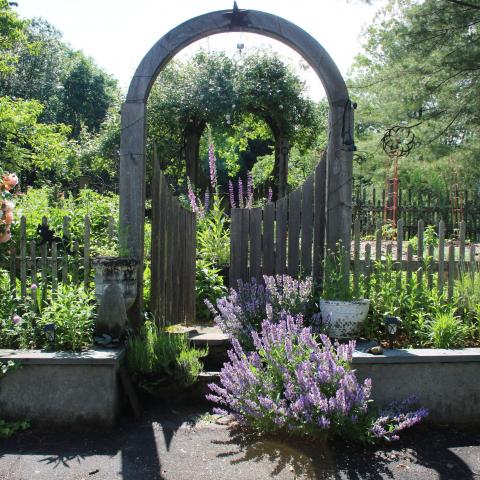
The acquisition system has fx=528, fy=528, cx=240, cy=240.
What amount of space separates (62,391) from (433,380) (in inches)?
102

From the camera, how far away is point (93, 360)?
140 inches

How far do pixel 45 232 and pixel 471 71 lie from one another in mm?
5977

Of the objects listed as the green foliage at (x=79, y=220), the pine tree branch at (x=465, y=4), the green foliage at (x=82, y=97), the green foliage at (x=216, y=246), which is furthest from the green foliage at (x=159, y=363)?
the green foliage at (x=82, y=97)

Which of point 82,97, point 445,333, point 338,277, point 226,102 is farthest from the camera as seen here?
point 82,97

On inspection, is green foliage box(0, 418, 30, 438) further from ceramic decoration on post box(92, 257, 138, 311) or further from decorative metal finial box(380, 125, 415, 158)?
decorative metal finial box(380, 125, 415, 158)

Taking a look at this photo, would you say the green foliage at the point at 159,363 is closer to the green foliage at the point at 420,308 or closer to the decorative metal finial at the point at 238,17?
the green foliage at the point at 420,308

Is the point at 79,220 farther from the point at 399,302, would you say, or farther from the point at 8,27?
the point at 8,27

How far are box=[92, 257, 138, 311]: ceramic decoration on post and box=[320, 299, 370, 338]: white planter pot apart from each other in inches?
63.8

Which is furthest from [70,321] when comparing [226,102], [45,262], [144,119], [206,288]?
[226,102]

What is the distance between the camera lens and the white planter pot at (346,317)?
163 inches

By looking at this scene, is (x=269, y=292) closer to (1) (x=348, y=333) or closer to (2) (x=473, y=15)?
(1) (x=348, y=333)

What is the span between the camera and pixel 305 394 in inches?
125

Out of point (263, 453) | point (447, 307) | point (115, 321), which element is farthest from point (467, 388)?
point (115, 321)

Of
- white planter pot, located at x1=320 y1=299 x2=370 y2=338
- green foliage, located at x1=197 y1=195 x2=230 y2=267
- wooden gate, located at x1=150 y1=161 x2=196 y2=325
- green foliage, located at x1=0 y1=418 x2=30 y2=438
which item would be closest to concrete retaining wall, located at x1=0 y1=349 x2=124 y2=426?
green foliage, located at x1=0 y1=418 x2=30 y2=438
